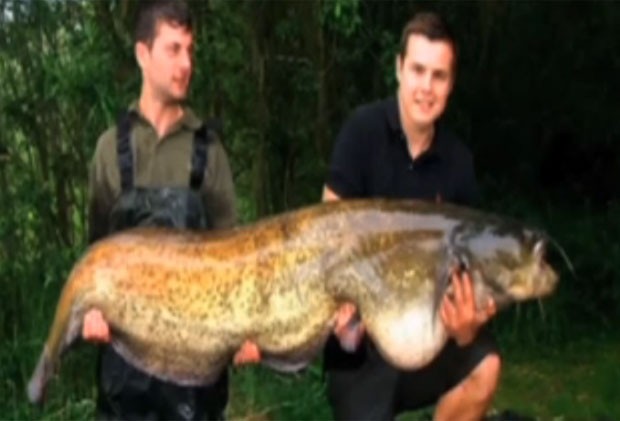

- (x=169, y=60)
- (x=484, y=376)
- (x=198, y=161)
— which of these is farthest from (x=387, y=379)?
(x=169, y=60)

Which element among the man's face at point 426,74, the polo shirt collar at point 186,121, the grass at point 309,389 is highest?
the man's face at point 426,74

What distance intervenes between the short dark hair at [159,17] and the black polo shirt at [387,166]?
23.7 inches

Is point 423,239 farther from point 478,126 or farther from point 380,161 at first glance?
point 478,126

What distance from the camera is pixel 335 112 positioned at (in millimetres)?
8789

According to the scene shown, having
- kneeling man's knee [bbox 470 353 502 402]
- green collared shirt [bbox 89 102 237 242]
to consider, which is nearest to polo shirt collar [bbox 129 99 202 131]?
green collared shirt [bbox 89 102 237 242]

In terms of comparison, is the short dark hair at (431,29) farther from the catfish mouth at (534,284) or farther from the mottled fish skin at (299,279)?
the catfish mouth at (534,284)

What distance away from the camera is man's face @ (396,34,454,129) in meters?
4.31

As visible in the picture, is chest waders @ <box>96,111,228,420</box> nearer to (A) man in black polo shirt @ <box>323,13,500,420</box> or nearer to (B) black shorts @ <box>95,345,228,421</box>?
(B) black shorts @ <box>95,345,228,421</box>

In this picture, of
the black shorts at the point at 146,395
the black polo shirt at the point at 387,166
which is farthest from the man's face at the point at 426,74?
the black shorts at the point at 146,395

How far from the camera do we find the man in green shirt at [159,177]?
416cm

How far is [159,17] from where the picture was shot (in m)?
4.17

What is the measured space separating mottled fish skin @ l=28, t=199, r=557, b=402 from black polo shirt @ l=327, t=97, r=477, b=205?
45cm

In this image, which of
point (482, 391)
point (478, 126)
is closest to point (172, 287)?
point (482, 391)

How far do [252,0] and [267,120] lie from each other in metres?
0.70
